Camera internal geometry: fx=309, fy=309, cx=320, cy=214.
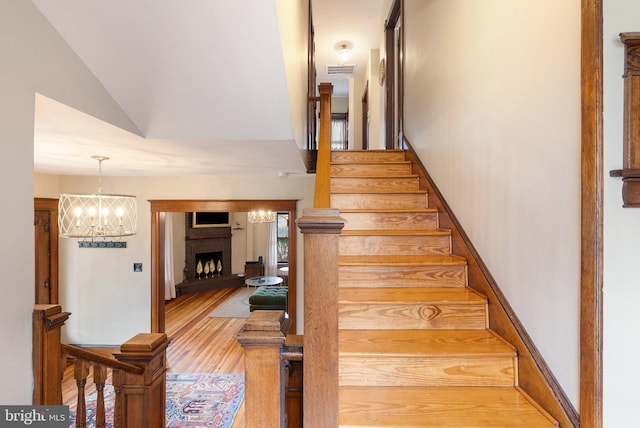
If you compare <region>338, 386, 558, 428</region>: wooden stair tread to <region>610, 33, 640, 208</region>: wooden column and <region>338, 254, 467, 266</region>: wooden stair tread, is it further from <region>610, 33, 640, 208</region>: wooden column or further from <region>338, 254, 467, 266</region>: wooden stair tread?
<region>610, 33, 640, 208</region>: wooden column

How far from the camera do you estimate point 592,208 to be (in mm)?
1033

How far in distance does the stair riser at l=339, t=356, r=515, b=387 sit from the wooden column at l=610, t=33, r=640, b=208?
90cm

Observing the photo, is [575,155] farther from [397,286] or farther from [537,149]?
[397,286]

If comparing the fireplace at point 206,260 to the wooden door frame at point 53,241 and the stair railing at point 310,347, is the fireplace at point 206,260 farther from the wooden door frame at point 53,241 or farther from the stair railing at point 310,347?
the stair railing at point 310,347

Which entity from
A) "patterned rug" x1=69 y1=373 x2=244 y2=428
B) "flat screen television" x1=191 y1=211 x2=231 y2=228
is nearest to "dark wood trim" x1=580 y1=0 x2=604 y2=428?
"patterned rug" x1=69 y1=373 x2=244 y2=428

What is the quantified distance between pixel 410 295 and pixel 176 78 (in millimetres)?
1832

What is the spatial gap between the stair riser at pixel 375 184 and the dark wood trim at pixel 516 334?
1.77 feet

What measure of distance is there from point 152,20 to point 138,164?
2036 mm

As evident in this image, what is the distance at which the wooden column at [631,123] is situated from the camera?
96cm

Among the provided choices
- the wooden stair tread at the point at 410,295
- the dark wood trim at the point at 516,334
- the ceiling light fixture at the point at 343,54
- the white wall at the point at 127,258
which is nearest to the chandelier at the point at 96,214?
the white wall at the point at 127,258

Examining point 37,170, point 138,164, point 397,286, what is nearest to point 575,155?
point 397,286

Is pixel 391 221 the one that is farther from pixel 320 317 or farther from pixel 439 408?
pixel 320 317

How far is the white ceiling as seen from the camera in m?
1.44

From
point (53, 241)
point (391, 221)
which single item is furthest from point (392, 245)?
point (53, 241)
